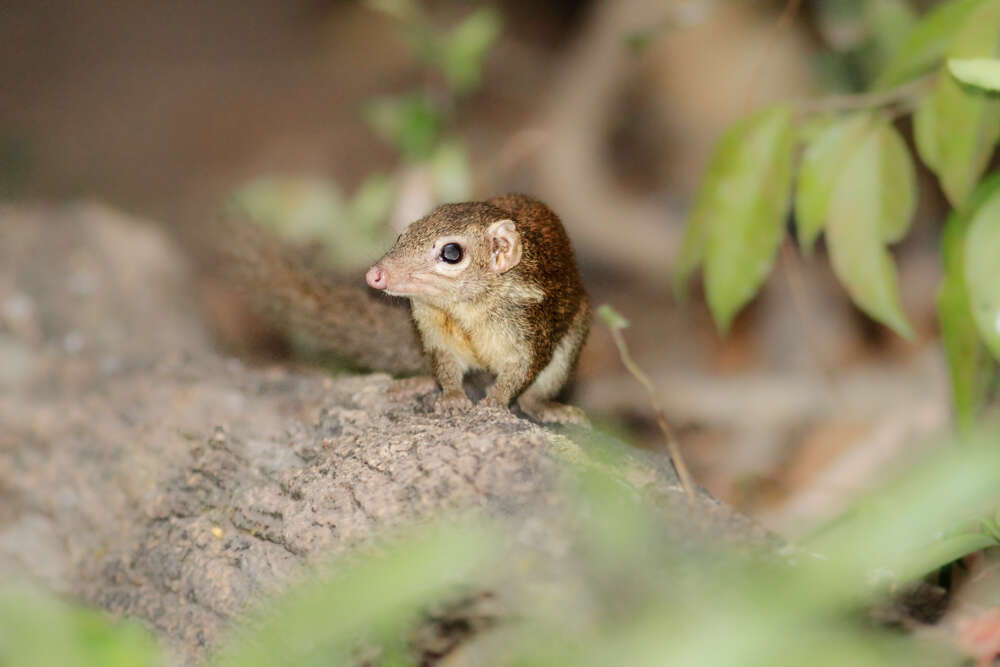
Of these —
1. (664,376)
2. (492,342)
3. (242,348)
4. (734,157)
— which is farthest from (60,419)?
(664,376)

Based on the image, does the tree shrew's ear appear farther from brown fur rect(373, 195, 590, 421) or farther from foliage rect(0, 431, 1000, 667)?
foliage rect(0, 431, 1000, 667)

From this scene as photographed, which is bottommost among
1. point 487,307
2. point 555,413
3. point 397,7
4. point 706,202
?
point 555,413

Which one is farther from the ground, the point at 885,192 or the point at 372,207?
the point at 372,207

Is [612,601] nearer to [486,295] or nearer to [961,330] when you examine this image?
[486,295]

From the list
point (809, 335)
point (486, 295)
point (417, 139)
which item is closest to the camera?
point (486, 295)

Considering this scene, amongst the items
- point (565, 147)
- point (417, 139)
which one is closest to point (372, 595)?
point (417, 139)

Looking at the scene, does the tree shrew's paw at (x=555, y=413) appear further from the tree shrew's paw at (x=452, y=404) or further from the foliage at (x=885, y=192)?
the foliage at (x=885, y=192)

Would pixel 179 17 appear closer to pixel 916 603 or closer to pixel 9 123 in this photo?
pixel 9 123
